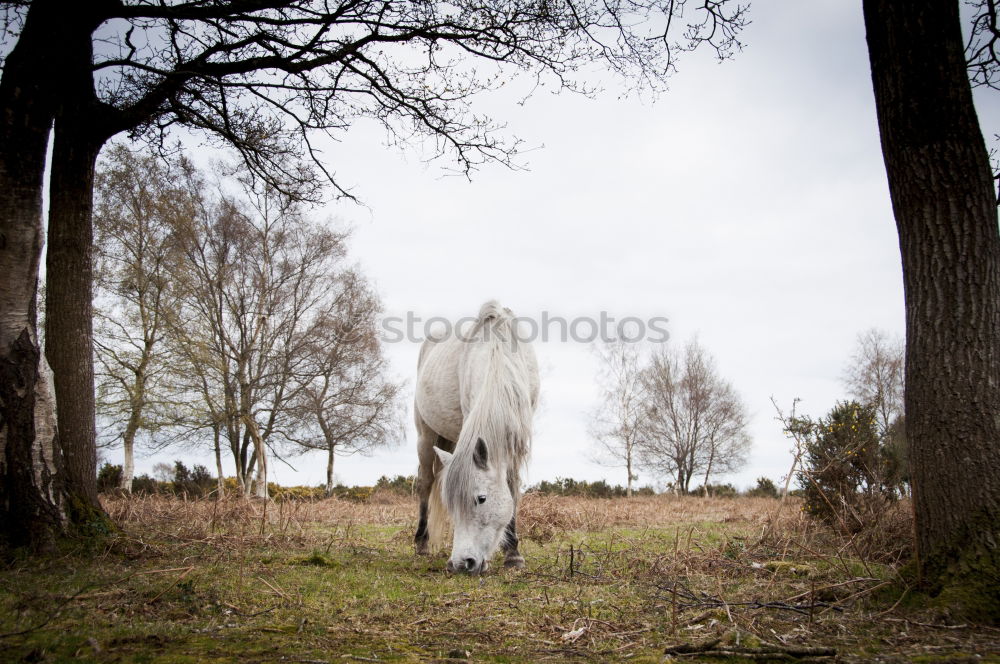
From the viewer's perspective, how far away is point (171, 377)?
2070 centimetres

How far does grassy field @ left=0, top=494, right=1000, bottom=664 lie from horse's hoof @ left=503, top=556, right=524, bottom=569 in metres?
0.14

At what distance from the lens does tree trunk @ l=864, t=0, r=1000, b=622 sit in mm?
3473

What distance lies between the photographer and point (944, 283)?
3.66m

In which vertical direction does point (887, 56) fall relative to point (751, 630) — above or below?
above

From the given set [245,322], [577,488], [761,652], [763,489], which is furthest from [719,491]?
[761,652]

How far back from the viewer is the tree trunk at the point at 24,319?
495cm

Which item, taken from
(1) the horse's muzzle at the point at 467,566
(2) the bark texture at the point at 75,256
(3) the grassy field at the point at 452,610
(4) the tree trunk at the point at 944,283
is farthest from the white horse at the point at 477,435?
(2) the bark texture at the point at 75,256

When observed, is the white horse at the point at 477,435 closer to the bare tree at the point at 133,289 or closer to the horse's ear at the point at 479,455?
the horse's ear at the point at 479,455

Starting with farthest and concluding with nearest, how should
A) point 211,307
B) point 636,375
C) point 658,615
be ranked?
point 636,375
point 211,307
point 658,615

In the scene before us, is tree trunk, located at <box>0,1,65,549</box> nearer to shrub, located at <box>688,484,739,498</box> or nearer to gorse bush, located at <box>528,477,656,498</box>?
gorse bush, located at <box>528,477,656,498</box>

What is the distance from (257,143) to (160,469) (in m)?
19.4

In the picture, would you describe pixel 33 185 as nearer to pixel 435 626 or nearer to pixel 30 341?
pixel 30 341

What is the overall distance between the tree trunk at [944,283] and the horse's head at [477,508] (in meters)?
2.97

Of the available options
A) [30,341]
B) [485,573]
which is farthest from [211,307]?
[485,573]
